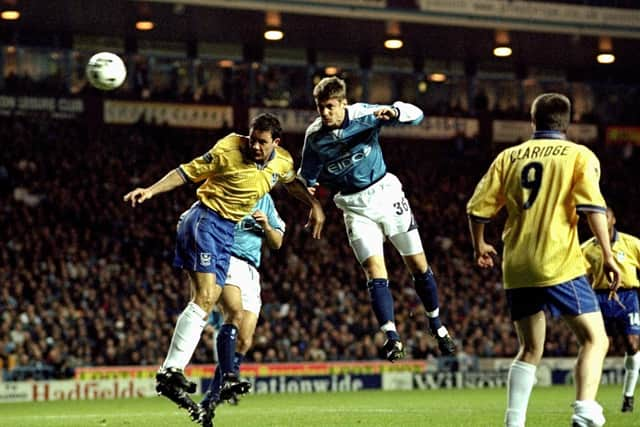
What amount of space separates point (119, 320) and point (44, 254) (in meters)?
3.18

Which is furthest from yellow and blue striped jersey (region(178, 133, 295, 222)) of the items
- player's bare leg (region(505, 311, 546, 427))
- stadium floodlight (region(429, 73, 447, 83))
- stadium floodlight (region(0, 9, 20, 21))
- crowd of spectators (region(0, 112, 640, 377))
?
stadium floodlight (region(429, 73, 447, 83))

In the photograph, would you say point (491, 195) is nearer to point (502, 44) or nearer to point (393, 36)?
point (393, 36)

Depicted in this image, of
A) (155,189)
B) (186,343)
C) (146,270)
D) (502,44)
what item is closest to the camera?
(155,189)

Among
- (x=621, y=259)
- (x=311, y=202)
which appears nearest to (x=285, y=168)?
(x=311, y=202)

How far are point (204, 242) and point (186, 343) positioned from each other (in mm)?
1000

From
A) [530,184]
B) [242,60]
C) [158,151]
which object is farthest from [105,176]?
[530,184]

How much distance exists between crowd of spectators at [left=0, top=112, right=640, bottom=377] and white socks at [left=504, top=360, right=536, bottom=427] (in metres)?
17.1

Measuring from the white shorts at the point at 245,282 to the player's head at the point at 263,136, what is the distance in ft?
6.62

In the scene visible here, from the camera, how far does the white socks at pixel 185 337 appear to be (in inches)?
427

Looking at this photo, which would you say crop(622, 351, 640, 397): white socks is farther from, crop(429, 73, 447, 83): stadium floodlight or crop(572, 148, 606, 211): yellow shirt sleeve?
crop(429, 73, 447, 83): stadium floodlight

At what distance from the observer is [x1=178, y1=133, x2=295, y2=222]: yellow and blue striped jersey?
1144 centimetres

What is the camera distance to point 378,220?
40.5 ft

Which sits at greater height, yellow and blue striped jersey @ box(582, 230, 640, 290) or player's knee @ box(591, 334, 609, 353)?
yellow and blue striped jersey @ box(582, 230, 640, 290)

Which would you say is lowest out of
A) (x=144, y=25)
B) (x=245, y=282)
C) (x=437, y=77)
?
(x=245, y=282)
